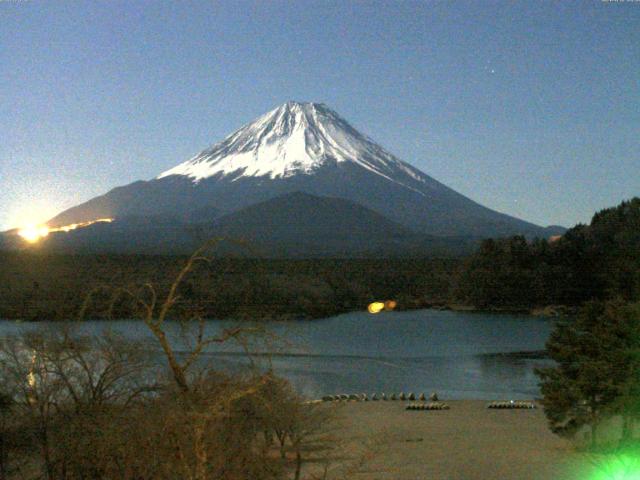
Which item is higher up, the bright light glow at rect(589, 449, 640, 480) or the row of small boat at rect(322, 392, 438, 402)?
the bright light glow at rect(589, 449, 640, 480)

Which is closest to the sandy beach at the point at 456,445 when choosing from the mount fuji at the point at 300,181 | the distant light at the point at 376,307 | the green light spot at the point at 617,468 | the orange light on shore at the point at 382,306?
the green light spot at the point at 617,468

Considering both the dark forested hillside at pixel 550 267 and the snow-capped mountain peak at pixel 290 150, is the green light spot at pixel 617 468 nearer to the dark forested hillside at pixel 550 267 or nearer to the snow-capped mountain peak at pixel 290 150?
the dark forested hillside at pixel 550 267

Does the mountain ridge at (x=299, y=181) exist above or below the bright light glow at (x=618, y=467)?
above

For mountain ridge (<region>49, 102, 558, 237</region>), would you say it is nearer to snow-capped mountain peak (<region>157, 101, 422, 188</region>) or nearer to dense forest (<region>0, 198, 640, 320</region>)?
snow-capped mountain peak (<region>157, 101, 422, 188</region>)

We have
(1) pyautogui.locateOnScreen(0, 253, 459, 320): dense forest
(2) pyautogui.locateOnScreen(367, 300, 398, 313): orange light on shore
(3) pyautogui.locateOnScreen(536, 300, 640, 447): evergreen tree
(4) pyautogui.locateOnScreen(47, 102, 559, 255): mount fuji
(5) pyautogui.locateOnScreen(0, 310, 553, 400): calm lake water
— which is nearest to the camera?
(3) pyautogui.locateOnScreen(536, 300, 640, 447): evergreen tree

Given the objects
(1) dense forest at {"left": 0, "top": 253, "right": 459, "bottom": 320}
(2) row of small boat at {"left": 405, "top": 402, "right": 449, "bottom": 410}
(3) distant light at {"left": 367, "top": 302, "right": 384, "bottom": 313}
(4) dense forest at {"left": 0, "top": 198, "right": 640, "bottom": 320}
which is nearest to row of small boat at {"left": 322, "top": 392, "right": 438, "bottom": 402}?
(2) row of small boat at {"left": 405, "top": 402, "right": 449, "bottom": 410}

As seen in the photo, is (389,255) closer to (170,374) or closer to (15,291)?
(15,291)

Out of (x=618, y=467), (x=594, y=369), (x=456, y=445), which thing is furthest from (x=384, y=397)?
(x=618, y=467)
